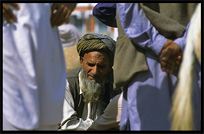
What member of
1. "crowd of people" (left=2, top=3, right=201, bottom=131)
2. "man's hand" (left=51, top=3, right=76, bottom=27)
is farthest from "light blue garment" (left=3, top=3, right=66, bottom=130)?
"man's hand" (left=51, top=3, right=76, bottom=27)

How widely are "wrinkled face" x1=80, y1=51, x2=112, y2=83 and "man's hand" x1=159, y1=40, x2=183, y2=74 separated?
5.75 ft

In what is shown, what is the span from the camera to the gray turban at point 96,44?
21.3ft

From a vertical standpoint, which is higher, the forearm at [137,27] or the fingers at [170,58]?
the forearm at [137,27]

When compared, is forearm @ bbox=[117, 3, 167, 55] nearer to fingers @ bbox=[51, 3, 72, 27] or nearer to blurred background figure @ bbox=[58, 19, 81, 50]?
fingers @ bbox=[51, 3, 72, 27]

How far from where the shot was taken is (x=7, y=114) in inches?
171

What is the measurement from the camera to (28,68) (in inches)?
169

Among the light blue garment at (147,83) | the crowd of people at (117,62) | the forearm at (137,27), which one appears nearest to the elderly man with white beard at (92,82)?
the crowd of people at (117,62)

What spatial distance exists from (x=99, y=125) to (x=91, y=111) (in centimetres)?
55

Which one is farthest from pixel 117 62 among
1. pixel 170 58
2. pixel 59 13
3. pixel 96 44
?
pixel 96 44

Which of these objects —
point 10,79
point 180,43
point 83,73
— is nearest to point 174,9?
point 180,43

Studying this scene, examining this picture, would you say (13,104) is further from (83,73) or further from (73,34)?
(73,34)

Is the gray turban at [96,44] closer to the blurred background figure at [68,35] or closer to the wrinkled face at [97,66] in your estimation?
the wrinkled face at [97,66]

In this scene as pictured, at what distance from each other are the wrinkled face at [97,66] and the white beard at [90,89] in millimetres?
44

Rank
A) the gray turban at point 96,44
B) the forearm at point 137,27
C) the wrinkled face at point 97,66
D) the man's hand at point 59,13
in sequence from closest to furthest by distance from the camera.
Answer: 1. the man's hand at point 59,13
2. the forearm at point 137,27
3. the wrinkled face at point 97,66
4. the gray turban at point 96,44
